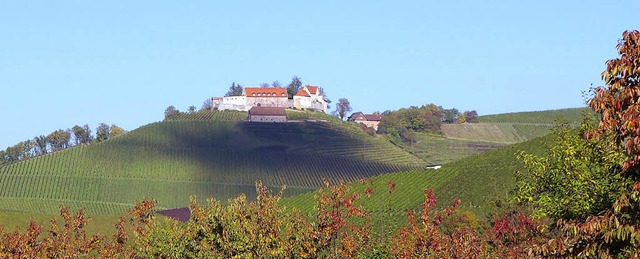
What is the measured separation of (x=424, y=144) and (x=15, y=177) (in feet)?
273

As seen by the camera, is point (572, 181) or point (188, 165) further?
point (188, 165)

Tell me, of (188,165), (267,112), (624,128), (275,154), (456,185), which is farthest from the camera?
(267,112)

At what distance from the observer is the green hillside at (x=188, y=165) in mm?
117688

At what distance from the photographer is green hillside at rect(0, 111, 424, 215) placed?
118 meters

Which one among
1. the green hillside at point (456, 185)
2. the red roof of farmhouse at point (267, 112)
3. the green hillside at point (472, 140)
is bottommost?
the green hillside at point (456, 185)

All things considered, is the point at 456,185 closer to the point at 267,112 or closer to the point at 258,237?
the point at 258,237

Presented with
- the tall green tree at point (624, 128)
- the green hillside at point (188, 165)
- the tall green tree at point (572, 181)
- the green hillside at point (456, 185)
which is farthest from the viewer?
the green hillside at point (188, 165)

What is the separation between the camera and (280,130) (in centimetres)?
16750

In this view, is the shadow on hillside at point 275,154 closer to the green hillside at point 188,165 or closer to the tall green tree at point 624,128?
the green hillside at point 188,165

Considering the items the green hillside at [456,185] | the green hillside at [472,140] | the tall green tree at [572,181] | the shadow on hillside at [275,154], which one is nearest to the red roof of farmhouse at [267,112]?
the shadow on hillside at [275,154]

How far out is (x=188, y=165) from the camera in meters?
133

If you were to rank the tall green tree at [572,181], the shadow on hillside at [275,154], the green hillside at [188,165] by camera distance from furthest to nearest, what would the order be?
the shadow on hillside at [275,154] → the green hillside at [188,165] → the tall green tree at [572,181]

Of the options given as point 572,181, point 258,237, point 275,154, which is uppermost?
point 572,181

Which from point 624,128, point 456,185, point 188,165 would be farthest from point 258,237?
point 188,165
